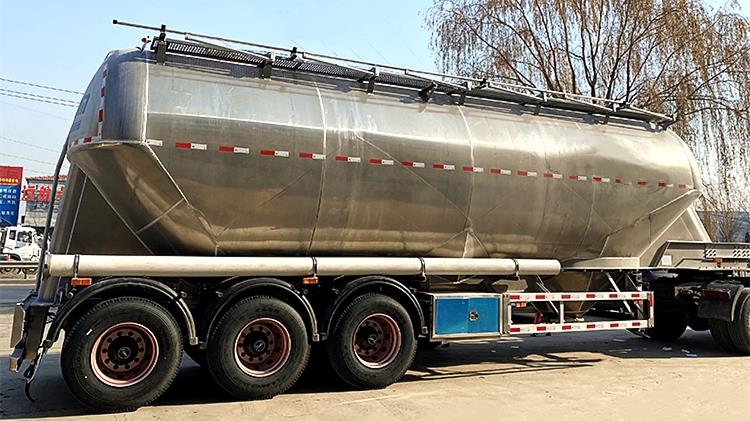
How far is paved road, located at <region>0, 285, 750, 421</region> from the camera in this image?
627 centimetres

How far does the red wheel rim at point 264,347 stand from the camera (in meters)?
6.77

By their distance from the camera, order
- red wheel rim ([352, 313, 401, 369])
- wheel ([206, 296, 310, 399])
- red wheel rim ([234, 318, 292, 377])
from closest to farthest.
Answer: wheel ([206, 296, 310, 399]) < red wheel rim ([234, 318, 292, 377]) < red wheel rim ([352, 313, 401, 369])

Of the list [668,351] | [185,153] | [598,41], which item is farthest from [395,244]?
[598,41]

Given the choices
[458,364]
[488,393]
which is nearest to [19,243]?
[458,364]

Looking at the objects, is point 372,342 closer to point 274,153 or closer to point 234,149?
point 274,153

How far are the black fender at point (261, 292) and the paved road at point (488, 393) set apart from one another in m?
0.79

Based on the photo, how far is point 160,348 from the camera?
20.8 feet

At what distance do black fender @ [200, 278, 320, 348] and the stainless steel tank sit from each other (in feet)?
1.67

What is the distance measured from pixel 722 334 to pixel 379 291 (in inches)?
246

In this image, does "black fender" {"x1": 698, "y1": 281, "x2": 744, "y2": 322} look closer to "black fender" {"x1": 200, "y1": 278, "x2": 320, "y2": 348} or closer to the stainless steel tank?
the stainless steel tank

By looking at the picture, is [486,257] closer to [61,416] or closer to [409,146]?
[409,146]

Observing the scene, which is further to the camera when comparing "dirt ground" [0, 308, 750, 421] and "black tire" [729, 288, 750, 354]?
"black tire" [729, 288, 750, 354]

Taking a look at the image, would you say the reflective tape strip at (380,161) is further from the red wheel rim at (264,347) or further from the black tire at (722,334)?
the black tire at (722,334)

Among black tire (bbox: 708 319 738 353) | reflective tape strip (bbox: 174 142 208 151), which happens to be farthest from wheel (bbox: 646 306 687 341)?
reflective tape strip (bbox: 174 142 208 151)
